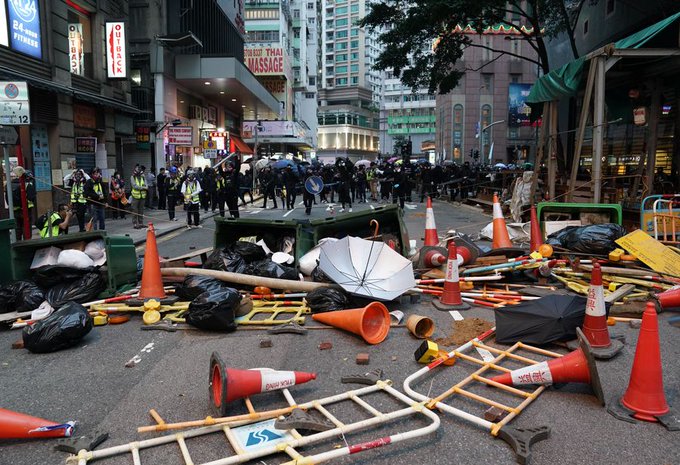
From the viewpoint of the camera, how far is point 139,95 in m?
26.3

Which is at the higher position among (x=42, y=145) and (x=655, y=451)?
(x=42, y=145)

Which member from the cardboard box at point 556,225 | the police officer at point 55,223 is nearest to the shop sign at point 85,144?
the police officer at point 55,223

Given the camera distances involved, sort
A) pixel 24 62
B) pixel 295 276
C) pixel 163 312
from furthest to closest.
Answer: pixel 24 62 < pixel 295 276 < pixel 163 312

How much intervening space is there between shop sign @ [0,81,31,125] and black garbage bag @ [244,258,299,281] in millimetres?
5626

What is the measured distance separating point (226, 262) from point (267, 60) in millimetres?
59523

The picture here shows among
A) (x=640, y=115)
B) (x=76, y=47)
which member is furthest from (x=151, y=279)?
(x=76, y=47)

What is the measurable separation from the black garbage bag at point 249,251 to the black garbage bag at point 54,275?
1965 mm

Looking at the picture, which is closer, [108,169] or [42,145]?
[42,145]

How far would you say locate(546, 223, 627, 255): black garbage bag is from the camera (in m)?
7.99

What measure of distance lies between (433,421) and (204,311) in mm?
2881

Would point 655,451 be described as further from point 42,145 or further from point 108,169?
point 108,169

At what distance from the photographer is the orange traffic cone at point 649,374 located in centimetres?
365

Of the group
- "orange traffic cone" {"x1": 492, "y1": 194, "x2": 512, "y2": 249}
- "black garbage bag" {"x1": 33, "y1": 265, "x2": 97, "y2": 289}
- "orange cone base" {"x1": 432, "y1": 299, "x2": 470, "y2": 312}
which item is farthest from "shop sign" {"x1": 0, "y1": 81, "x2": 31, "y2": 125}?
"orange traffic cone" {"x1": 492, "y1": 194, "x2": 512, "y2": 249}

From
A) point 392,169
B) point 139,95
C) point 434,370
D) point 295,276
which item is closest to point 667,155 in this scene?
point 392,169
